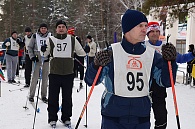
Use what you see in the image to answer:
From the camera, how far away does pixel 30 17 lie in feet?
139

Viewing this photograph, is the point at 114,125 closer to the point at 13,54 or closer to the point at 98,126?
the point at 98,126

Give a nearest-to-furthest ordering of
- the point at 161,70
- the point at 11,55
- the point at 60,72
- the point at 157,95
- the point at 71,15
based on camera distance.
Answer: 1. the point at 161,70
2. the point at 157,95
3. the point at 60,72
4. the point at 11,55
5. the point at 71,15

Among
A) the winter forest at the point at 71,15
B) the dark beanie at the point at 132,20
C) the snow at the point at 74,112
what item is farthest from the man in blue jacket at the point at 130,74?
the winter forest at the point at 71,15

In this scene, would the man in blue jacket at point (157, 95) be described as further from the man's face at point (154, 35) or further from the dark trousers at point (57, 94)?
the dark trousers at point (57, 94)

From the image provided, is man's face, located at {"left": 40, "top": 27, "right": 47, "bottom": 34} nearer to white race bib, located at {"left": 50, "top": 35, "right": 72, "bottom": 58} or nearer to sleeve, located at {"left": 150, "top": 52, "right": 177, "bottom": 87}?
white race bib, located at {"left": 50, "top": 35, "right": 72, "bottom": 58}

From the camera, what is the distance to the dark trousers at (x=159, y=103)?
4074 millimetres

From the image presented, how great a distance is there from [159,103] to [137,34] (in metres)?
1.83

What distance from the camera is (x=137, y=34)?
263 centimetres

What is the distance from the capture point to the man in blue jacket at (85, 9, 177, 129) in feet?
8.35

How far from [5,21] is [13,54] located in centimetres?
3072

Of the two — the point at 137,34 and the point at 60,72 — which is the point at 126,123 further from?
the point at 60,72

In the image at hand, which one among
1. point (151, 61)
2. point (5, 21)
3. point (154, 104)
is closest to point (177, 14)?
point (154, 104)

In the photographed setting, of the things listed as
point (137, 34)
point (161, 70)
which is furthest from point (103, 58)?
point (161, 70)

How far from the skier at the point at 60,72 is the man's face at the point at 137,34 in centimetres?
272
